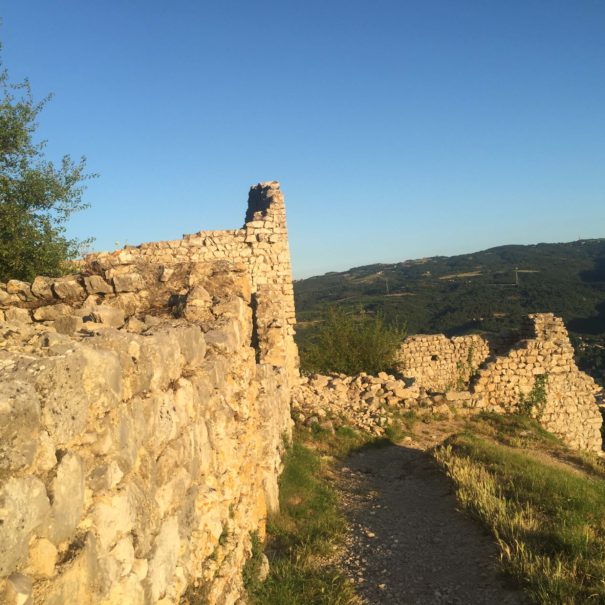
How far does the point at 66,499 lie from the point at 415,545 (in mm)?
4793

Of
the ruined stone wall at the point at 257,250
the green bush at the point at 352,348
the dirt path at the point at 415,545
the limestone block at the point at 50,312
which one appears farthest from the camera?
the green bush at the point at 352,348

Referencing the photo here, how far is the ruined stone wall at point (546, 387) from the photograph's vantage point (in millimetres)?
14234

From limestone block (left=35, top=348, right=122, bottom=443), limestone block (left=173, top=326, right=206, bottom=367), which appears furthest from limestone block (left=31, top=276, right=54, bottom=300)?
limestone block (left=35, top=348, right=122, bottom=443)

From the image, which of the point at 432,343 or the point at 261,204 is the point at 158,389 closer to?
the point at 261,204

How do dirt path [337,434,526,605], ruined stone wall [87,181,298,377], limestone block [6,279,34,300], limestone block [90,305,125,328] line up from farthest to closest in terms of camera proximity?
ruined stone wall [87,181,298,377]
limestone block [6,279,34,300]
dirt path [337,434,526,605]
limestone block [90,305,125,328]

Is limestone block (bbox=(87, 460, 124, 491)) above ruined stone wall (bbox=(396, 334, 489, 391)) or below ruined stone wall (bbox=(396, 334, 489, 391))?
above

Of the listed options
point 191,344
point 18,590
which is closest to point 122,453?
point 18,590

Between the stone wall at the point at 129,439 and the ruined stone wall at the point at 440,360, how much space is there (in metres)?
9.78

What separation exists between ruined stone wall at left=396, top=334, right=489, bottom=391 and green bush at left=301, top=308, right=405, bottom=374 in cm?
80

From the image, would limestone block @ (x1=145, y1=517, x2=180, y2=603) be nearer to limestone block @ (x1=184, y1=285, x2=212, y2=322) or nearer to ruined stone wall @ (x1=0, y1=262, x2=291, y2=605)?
ruined stone wall @ (x1=0, y1=262, x2=291, y2=605)

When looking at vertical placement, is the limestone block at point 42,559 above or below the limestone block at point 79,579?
above

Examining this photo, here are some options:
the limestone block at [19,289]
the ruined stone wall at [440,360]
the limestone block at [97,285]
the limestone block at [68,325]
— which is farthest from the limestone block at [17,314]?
the ruined stone wall at [440,360]

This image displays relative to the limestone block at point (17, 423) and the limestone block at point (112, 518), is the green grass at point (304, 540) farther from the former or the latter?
the limestone block at point (17, 423)

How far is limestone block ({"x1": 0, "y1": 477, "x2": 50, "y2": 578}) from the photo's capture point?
5.46ft
